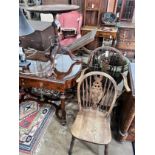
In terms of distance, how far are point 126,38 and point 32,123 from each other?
8.69ft

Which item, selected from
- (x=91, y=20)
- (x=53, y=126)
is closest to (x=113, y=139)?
(x=53, y=126)

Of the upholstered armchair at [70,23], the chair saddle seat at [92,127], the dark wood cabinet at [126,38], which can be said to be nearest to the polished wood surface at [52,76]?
the chair saddle seat at [92,127]

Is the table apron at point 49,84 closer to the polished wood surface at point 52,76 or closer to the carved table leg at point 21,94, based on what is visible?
the polished wood surface at point 52,76

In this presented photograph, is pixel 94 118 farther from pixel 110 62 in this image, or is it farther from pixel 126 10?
pixel 126 10

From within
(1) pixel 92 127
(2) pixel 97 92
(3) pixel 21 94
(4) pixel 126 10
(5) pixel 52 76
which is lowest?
(1) pixel 92 127

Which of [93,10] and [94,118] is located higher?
[93,10]

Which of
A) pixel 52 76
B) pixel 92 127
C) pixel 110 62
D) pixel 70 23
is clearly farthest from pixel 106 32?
pixel 92 127

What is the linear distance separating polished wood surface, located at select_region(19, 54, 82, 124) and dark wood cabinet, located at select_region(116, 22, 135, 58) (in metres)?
1.91

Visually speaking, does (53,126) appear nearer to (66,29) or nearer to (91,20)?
(66,29)

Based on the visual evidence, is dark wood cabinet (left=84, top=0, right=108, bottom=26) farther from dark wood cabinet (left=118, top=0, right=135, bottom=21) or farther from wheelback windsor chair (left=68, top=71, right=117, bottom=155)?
wheelback windsor chair (left=68, top=71, right=117, bottom=155)

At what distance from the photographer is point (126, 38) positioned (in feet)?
11.6

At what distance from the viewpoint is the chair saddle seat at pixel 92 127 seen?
1.44 metres
